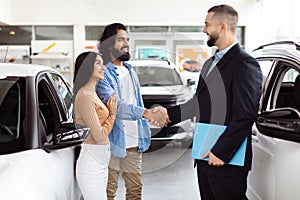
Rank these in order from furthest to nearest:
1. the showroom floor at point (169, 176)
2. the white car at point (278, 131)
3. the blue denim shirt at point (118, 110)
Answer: the showroom floor at point (169, 176) → the blue denim shirt at point (118, 110) → the white car at point (278, 131)

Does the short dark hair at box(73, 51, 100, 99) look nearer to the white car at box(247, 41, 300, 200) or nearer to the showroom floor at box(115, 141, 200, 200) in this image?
the white car at box(247, 41, 300, 200)

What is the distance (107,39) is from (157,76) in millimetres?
4213

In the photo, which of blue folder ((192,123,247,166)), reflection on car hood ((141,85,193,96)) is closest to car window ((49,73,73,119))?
blue folder ((192,123,247,166))

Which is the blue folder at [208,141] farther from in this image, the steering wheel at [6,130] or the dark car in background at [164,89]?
the dark car in background at [164,89]

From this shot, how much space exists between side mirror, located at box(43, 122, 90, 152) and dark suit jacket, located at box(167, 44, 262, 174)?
0.76m

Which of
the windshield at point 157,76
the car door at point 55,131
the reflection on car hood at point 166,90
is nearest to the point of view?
the car door at point 55,131

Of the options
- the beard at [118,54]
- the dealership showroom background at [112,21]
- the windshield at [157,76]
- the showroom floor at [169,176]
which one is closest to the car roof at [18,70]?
the beard at [118,54]

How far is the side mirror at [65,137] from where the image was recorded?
198cm

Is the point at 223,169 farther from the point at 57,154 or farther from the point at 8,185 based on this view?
the point at 8,185

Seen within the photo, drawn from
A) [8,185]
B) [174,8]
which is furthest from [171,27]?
[8,185]

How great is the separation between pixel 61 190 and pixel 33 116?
40 cm

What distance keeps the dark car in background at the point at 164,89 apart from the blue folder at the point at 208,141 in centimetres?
290

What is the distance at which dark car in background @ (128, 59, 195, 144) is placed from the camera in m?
5.82

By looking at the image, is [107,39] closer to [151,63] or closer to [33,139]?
[33,139]
